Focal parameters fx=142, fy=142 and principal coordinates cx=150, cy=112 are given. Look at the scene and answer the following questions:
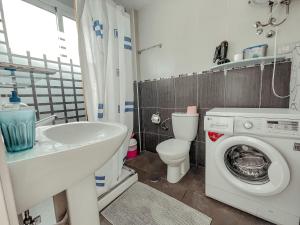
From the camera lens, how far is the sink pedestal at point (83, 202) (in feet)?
1.92

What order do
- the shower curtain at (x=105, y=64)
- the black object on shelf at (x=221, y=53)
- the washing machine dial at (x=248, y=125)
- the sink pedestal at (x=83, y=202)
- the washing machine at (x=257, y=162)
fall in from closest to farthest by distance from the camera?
the sink pedestal at (x=83, y=202) → the washing machine at (x=257, y=162) → the washing machine dial at (x=248, y=125) → the shower curtain at (x=105, y=64) → the black object on shelf at (x=221, y=53)

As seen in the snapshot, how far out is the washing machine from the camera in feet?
3.02

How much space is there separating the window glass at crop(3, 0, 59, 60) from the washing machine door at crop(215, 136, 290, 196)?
1.92 meters

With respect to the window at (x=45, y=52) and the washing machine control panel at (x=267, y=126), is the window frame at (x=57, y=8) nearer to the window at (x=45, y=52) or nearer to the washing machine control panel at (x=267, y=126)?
the window at (x=45, y=52)

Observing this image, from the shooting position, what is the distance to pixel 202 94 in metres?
1.77

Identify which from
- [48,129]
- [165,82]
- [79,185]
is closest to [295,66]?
[165,82]

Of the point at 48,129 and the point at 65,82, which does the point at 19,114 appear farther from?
the point at 65,82

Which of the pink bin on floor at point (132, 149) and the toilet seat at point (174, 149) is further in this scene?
the pink bin on floor at point (132, 149)

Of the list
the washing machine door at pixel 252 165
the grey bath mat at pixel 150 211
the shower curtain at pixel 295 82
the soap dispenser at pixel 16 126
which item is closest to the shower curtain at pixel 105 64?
the grey bath mat at pixel 150 211

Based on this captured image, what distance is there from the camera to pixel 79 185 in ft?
1.95

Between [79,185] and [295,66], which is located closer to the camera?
[79,185]

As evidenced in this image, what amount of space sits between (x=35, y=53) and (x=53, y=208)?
1421 mm

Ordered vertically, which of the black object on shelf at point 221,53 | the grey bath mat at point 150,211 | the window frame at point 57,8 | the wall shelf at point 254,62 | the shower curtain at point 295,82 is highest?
the window frame at point 57,8

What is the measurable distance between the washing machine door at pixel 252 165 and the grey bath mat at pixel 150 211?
0.41 m
